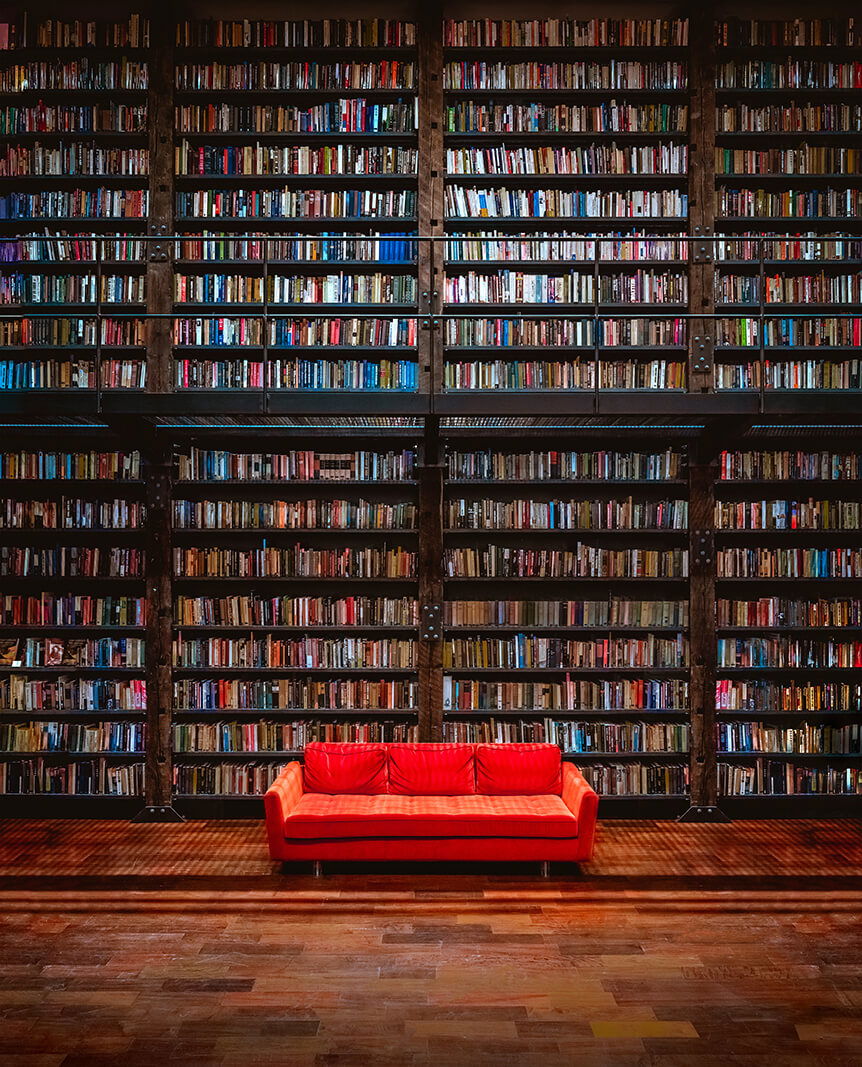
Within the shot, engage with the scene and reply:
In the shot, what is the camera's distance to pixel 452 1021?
3305 millimetres

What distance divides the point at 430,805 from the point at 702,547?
252 centimetres

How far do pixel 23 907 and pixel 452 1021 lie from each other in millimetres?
2423

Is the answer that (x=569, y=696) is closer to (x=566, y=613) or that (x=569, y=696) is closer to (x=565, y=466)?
(x=566, y=613)

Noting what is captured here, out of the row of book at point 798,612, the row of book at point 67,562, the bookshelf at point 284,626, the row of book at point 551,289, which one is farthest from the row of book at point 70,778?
the row of book at point 798,612

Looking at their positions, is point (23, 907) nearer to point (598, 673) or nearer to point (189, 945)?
point (189, 945)

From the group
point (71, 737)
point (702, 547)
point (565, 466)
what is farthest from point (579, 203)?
point (71, 737)

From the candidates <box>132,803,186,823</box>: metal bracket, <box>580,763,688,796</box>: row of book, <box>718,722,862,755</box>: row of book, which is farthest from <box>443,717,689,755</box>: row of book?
<box>132,803,186,823</box>: metal bracket

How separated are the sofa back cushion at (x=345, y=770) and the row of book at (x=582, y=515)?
1680 millimetres

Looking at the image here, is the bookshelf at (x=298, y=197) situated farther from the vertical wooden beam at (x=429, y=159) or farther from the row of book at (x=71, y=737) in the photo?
the row of book at (x=71, y=737)

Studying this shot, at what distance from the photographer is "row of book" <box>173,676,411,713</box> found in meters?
5.94

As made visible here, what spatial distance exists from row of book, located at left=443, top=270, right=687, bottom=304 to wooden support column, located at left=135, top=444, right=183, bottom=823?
7.64ft

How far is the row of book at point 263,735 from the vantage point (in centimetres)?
591

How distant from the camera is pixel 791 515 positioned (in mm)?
5945

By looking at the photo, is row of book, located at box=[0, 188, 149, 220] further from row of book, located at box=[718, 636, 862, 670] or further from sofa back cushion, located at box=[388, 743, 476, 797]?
row of book, located at box=[718, 636, 862, 670]
